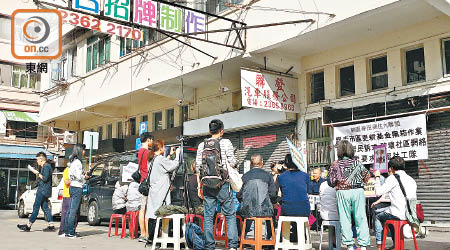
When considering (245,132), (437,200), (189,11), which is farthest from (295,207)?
(245,132)

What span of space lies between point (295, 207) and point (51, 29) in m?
28.4

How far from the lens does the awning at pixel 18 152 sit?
31188mm

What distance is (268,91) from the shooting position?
549 inches

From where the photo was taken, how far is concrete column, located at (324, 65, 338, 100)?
14008 mm

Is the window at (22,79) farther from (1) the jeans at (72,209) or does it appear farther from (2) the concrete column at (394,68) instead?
(2) the concrete column at (394,68)

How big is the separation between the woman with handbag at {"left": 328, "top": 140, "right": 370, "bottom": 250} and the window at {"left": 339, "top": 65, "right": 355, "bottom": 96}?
6.96 metres

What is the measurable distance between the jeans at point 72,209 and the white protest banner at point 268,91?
521 cm

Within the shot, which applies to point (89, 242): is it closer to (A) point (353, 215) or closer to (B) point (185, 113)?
(A) point (353, 215)

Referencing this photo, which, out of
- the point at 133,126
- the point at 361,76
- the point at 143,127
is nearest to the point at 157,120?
the point at 143,127

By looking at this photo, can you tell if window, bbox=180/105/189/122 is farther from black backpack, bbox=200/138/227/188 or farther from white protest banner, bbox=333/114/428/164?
black backpack, bbox=200/138/227/188

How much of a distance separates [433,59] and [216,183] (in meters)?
7.18

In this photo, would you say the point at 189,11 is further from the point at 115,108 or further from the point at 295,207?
the point at 115,108

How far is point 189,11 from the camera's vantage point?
14.2m

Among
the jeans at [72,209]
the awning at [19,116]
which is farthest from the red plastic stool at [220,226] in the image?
the awning at [19,116]
